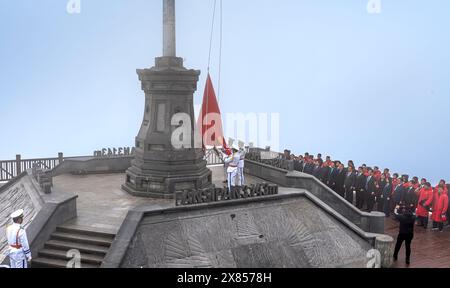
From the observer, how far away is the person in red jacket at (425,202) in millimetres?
14898

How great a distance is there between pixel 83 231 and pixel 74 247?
506 millimetres

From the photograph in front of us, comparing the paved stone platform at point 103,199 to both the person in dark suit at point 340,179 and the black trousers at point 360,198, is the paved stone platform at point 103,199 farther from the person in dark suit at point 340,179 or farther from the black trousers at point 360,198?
the black trousers at point 360,198

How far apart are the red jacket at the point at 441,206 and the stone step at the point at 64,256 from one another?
10.7 meters

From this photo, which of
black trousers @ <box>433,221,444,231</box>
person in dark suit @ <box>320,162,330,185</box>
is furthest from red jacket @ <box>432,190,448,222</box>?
person in dark suit @ <box>320,162,330,185</box>

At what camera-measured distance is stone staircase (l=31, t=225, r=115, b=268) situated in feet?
33.9

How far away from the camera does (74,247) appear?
1070 centimetres

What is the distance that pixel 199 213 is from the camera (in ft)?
37.8

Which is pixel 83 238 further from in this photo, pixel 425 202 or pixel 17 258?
pixel 425 202

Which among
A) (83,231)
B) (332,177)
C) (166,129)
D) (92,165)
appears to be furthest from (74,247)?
(332,177)

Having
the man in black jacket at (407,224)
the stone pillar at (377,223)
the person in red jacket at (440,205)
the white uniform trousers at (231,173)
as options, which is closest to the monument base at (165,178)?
the white uniform trousers at (231,173)

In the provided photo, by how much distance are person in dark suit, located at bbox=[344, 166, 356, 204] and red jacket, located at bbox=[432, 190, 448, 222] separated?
10.1 feet

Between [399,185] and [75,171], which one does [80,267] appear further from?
[399,185]

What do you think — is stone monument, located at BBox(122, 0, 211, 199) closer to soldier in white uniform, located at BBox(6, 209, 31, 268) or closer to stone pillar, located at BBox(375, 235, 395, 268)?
soldier in white uniform, located at BBox(6, 209, 31, 268)
